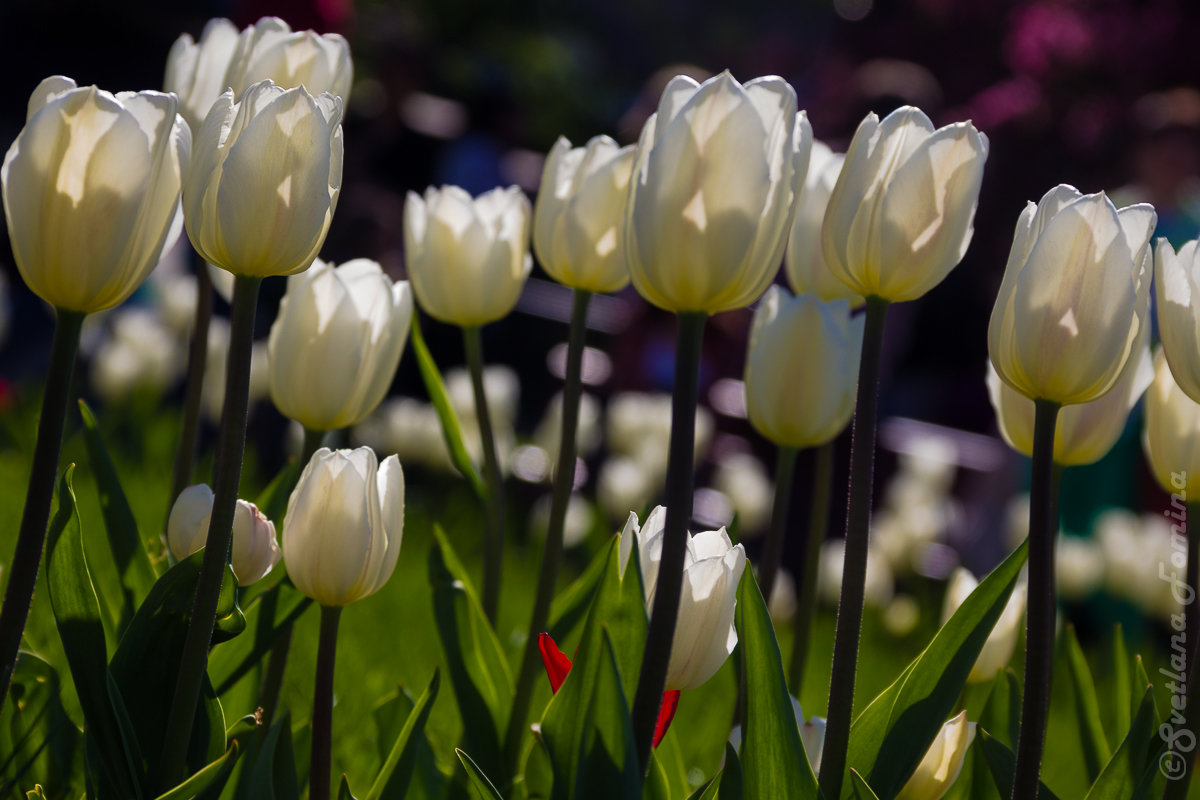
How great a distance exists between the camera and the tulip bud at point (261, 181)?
705 millimetres

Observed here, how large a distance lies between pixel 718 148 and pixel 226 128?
1.00ft

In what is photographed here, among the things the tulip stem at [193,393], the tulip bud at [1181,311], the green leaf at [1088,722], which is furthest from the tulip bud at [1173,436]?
the tulip stem at [193,393]

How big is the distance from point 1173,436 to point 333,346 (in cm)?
69

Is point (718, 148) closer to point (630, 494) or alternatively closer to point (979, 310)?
point (630, 494)

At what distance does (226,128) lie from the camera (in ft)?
2.35

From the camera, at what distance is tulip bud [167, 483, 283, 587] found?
823 mm

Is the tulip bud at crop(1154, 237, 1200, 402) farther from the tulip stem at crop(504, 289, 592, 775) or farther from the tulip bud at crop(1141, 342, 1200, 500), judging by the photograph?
the tulip stem at crop(504, 289, 592, 775)

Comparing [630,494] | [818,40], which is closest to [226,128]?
[630,494]

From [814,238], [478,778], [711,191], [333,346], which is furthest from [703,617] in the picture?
[814,238]

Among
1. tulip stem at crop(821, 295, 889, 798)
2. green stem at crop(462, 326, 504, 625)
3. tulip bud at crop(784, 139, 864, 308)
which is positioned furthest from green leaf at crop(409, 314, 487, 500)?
tulip stem at crop(821, 295, 889, 798)

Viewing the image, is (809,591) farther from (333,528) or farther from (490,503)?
(333,528)

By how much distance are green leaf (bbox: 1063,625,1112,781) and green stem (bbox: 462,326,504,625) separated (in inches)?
22.1

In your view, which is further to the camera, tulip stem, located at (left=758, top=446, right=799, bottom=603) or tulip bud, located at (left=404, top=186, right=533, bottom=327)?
tulip bud, located at (left=404, top=186, right=533, bottom=327)

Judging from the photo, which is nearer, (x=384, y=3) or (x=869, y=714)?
(x=869, y=714)
